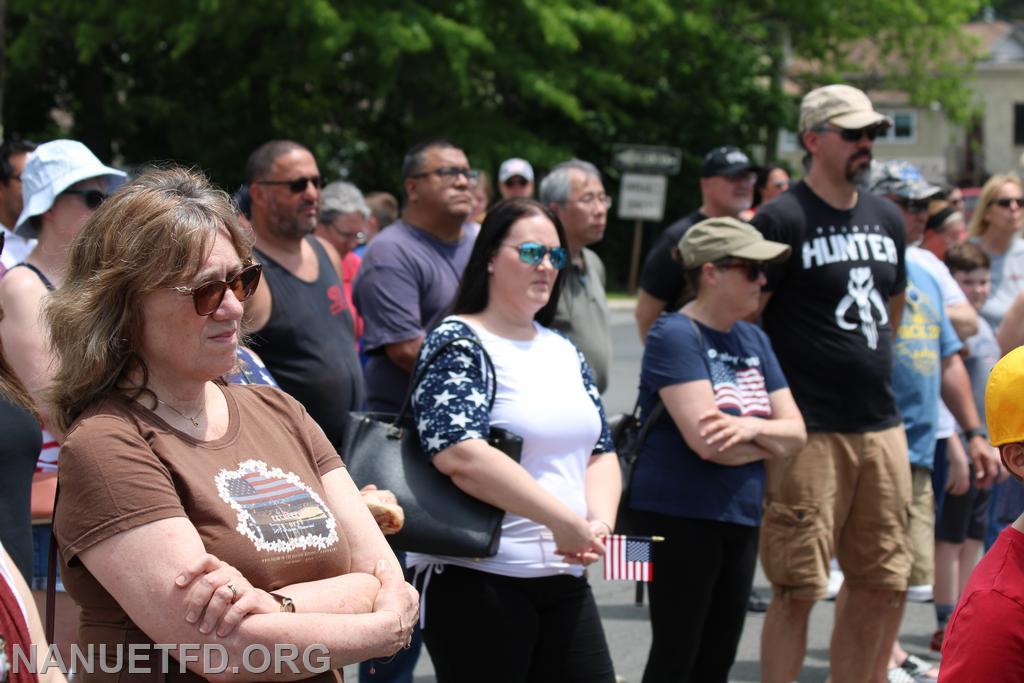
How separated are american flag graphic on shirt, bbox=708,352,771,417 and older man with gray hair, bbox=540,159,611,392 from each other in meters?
1.00

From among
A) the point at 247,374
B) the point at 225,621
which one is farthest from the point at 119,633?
the point at 247,374

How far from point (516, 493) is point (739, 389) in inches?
47.5

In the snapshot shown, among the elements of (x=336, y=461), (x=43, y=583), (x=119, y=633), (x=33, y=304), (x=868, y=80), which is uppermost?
(x=868, y=80)

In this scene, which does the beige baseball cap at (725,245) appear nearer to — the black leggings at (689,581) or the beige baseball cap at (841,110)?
Result: the beige baseball cap at (841,110)

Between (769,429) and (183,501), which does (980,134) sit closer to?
(769,429)

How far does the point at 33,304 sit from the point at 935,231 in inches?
206

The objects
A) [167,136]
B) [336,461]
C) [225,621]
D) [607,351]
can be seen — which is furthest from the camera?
[167,136]

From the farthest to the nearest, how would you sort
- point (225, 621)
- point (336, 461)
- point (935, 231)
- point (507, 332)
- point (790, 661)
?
1. point (935, 231)
2. point (790, 661)
3. point (507, 332)
4. point (336, 461)
5. point (225, 621)

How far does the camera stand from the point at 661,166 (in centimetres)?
2339

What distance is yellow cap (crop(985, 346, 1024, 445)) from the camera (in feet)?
8.10

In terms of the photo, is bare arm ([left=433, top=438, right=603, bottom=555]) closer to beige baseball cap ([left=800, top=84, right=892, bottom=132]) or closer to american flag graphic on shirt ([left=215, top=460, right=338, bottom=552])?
american flag graphic on shirt ([left=215, top=460, right=338, bottom=552])

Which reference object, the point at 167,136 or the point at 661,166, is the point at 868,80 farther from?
the point at 167,136

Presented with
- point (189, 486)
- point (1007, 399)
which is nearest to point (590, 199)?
point (1007, 399)

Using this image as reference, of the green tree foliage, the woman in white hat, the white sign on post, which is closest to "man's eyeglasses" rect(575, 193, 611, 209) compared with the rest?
the woman in white hat
